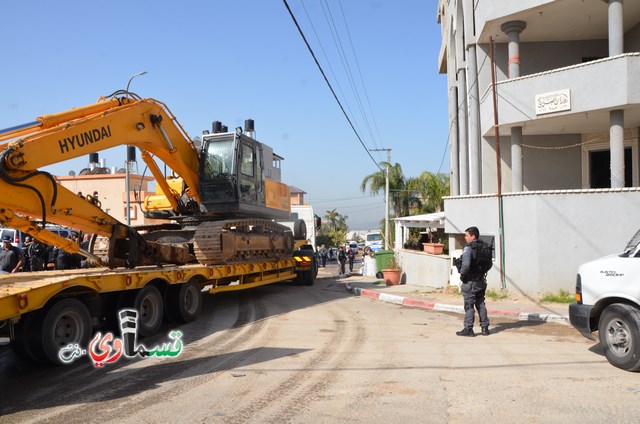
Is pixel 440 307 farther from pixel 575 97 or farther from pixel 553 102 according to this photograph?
pixel 575 97

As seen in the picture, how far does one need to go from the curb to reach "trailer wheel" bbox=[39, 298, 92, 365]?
782 cm

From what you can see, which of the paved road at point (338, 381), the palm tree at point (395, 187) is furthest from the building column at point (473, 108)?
the palm tree at point (395, 187)

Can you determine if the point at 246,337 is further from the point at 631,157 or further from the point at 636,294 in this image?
the point at 631,157

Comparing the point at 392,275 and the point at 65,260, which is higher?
the point at 65,260

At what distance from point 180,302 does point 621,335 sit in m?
6.95

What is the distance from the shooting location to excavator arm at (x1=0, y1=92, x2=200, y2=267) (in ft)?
24.1

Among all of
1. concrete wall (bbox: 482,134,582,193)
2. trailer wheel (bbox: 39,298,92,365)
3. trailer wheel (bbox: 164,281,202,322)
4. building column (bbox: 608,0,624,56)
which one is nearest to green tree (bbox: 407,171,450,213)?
concrete wall (bbox: 482,134,582,193)

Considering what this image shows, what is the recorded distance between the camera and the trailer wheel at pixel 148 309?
28.2 feet

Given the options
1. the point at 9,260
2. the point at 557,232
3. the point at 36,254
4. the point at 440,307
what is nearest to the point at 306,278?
the point at 440,307

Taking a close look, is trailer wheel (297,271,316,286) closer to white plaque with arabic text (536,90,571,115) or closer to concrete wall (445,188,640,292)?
concrete wall (445,188,640,292)

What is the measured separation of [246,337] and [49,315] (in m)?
3.12

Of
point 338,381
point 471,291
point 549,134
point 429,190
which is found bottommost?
point 338,381

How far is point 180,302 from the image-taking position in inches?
384

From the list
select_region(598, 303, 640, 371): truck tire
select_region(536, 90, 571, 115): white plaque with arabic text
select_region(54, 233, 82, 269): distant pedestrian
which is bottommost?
select_region(598, 303, 640, 371): truck tire
